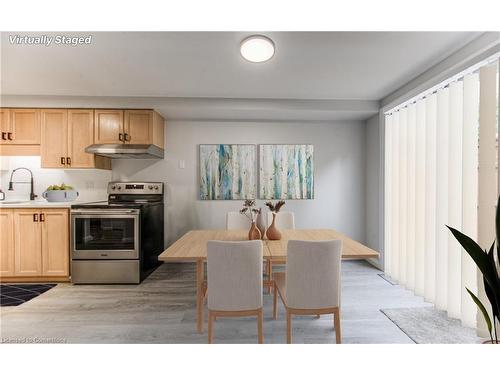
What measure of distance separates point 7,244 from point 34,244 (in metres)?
0.32

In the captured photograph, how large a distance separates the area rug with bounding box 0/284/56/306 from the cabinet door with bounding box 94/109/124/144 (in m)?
1.95

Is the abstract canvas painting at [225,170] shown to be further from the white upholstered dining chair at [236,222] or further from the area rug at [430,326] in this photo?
the area rug at [430,326]

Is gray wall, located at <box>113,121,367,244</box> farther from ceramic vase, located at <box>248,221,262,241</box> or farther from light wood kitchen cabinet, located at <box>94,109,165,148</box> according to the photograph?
ceramic vase, located at <box>248,221,262,241</box>

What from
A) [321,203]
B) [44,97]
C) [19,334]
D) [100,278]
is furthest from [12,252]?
[321,203]

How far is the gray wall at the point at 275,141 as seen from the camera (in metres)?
4.30

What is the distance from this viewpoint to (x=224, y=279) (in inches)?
73.0

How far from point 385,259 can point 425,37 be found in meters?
2.66

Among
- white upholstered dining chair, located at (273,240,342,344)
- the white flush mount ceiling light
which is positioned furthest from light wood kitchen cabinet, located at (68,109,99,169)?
white upholstered dining chair, located at (273,240,342,344)

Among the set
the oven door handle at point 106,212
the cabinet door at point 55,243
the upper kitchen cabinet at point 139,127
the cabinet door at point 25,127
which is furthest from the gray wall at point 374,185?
the cabinet door at point 25,127

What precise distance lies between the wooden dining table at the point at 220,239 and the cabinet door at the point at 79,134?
7.22ft

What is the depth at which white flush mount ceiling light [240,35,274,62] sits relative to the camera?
6.88ft

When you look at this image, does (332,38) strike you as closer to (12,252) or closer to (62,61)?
(62,61)

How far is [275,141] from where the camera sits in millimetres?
4336
